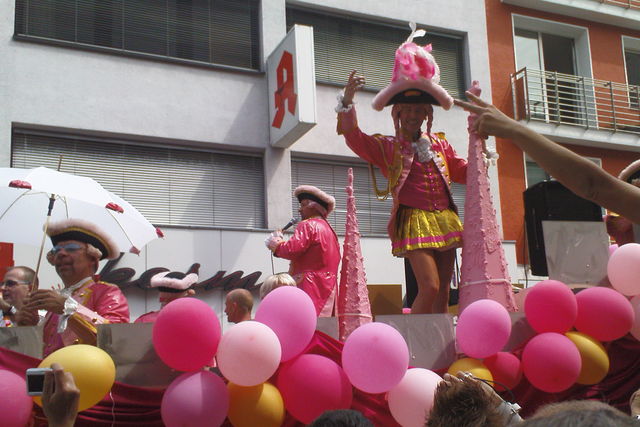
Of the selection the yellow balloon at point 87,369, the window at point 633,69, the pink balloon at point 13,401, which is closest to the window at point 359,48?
the window at point 633,69

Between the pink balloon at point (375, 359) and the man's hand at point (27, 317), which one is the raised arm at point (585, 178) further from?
the man's hand at point (27, 317)

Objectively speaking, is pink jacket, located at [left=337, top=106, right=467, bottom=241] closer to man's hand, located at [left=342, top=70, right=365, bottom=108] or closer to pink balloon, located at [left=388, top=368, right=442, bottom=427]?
man's hand, located at [left=342, top=70, right=365, bottom=108]

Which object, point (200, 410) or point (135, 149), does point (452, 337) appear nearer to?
point (200, 410)

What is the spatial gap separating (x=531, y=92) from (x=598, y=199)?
12.3m

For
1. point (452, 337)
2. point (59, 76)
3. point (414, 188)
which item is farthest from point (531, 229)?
point (59, 76)

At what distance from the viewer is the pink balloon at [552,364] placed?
13.1 ft

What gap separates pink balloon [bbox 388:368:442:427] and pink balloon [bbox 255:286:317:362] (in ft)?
1.78

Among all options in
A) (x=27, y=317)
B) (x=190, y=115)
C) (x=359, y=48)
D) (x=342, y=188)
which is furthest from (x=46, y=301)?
(x=359, y=48)

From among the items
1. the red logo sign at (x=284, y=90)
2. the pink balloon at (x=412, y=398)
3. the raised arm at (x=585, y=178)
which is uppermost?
the red logo sign at (x=284, y=90)

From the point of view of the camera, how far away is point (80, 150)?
390 inches

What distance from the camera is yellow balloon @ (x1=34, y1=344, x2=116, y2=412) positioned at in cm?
306

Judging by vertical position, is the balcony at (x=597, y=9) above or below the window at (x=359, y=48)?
above

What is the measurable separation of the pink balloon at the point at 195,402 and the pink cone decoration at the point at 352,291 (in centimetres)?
142

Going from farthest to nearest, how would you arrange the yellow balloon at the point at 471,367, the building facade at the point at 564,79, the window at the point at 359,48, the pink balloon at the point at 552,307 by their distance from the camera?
the building facade at the point at 564,79 → the window at the point at 359,48 → the pink balloon at the point at 552,307 → the yellow balloon at the point at 471,367
